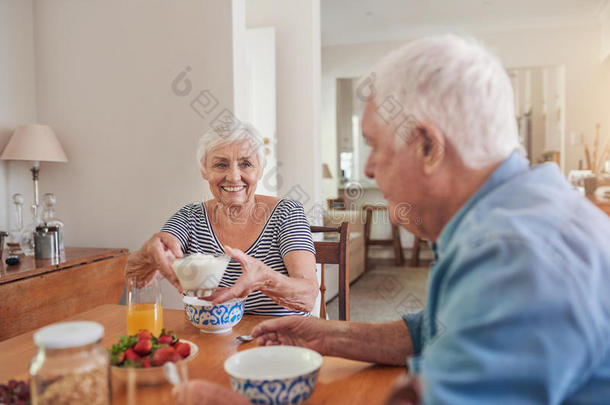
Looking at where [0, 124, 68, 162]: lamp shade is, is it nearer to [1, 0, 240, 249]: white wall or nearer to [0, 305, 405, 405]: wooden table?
[1, 0, 240, 249]: white wall

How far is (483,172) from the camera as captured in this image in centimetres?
75

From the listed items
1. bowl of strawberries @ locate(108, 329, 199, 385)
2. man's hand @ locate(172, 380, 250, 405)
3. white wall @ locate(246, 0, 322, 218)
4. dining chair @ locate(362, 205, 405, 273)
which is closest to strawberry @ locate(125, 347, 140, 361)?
bowl of strawberries @ locate(108, 329, 199, 385)

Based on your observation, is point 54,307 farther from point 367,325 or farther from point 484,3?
point 484,3

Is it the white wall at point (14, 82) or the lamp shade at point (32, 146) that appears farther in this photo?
the white wall at point (14, 82)

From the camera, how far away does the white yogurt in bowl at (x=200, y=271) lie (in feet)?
3.94

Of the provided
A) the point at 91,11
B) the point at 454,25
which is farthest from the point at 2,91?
the point at 454,25

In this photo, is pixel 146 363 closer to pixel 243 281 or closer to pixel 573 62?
pixel 243 281

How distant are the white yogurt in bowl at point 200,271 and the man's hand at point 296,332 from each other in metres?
0.17

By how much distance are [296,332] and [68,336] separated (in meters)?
0.59

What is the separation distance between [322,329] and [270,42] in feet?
8.54

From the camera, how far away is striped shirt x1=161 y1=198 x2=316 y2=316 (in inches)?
68.2

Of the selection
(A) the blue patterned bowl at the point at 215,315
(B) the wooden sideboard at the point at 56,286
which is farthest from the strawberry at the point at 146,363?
(B) the wooden sideboard at the point at 56,286

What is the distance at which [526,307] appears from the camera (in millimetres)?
548

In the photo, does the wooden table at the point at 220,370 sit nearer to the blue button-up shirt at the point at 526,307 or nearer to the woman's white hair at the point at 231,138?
the blue button-up shirt at the point at 526,307
